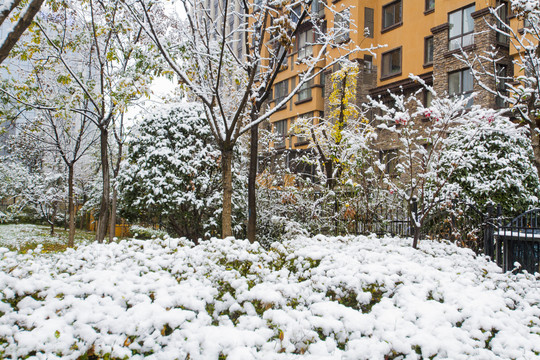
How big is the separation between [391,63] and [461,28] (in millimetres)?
4594

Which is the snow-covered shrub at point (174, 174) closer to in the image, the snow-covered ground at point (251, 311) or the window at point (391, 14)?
the snow-covered ground at point (251, 311)

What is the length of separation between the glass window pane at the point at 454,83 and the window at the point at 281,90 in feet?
42.6

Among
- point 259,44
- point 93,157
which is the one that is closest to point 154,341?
point 259,44

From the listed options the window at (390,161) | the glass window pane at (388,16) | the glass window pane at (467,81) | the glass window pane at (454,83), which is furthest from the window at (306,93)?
the glass window pane at (467,81)

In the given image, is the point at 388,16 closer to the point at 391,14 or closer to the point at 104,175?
the point at 391,14

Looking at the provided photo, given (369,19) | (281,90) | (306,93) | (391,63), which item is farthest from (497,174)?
(281,90)

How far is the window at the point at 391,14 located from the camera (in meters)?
23.2

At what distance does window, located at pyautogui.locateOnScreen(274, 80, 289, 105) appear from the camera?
99.5ft

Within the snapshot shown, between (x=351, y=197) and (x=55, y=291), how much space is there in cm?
810

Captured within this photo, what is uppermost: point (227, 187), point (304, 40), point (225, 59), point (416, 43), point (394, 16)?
point (304, 40)

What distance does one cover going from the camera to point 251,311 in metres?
3.28

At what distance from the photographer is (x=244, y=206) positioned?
464 inches

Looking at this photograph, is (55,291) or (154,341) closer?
(154,341)

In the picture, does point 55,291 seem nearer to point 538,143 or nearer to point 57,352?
point 57,352
